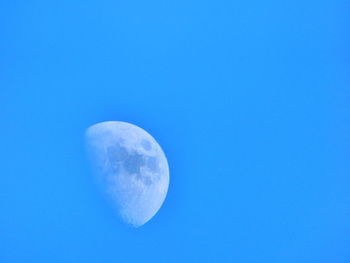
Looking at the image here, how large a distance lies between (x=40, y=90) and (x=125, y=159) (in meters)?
0.48

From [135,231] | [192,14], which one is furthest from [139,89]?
[135,231]

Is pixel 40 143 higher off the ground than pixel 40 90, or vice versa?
pixel 40 90

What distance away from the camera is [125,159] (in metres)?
1.65

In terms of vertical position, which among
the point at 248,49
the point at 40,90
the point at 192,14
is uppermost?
the point at 192,14

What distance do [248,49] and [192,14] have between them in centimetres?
30

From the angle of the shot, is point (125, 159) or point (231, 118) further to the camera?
point (231, 118)

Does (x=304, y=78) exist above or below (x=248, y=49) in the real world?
below

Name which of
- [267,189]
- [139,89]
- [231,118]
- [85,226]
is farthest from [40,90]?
[267,189]

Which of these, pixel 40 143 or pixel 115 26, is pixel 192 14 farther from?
pixel 40 143

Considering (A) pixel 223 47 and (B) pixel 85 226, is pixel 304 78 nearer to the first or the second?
(A) pixel 223 47

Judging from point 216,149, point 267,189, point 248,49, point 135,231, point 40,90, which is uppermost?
point 248,49

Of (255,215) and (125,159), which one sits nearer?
(125,159)

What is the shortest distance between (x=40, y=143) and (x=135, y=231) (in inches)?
22.8

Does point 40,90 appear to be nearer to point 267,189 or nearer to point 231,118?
point 231,118
